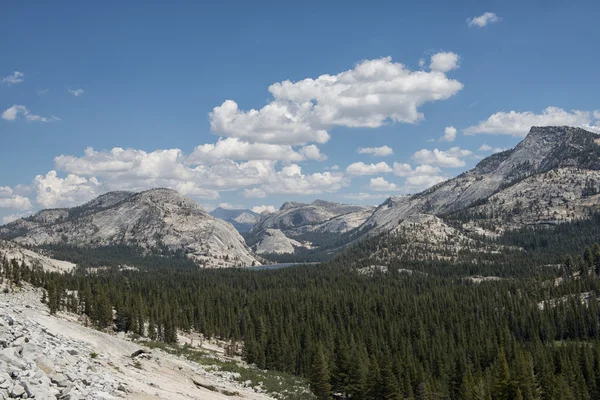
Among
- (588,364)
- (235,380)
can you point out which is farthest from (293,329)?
(588,364)

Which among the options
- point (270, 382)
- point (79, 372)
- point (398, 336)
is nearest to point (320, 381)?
point (270, 382)

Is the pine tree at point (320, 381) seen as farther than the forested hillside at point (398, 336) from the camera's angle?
No

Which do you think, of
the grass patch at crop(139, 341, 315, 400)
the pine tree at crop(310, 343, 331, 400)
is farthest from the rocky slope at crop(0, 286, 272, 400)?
the pine tree at crop(310, 343, 331, 400)

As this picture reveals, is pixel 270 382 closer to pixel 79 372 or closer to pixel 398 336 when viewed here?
pixel 79 372

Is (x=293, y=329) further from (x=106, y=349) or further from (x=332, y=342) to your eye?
(x=106, y=349)

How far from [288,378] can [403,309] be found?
89.0m

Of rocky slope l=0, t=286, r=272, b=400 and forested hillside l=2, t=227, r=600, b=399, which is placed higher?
rocky slope l=0, t=286, r=272, b=400

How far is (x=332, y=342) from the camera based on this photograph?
472ft

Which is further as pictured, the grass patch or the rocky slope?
the grass patch

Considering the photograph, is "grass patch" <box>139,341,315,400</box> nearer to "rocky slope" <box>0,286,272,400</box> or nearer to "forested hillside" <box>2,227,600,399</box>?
"forested hillside" <box>2,227,600,399</box>

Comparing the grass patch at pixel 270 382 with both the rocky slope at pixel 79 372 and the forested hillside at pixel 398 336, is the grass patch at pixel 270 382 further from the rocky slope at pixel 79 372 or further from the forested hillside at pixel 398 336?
the rocky slope at pixel 79 372

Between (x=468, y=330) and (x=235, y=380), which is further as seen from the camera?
(x=468, y=330)

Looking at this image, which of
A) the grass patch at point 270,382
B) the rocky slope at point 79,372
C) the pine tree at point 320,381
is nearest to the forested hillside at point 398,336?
the pine tree at point 320,381

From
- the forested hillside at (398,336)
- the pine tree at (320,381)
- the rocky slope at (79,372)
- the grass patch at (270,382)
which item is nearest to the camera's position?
the rocky slope at (79,372)
